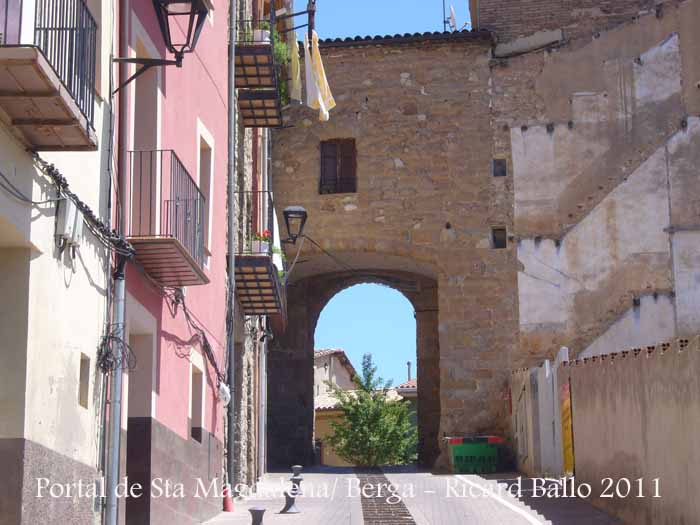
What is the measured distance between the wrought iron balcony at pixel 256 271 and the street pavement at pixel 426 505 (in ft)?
10.00

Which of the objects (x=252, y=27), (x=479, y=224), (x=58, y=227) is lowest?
(x=58, y=227)

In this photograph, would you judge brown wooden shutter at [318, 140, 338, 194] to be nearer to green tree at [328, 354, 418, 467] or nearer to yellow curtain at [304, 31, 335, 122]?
yellow curtain at [304, 31, 335, 122]

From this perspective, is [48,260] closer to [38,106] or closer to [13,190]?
[13,190]

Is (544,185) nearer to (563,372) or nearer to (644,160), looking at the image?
(644,160)

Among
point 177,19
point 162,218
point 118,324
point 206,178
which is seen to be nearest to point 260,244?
point 206,178

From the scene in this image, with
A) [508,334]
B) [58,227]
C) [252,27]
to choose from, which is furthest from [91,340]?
[508,334]

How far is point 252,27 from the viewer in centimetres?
2023

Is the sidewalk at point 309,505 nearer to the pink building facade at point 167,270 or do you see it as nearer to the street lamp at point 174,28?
the pink building facade at point 167,270

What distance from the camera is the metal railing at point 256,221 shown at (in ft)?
62.8

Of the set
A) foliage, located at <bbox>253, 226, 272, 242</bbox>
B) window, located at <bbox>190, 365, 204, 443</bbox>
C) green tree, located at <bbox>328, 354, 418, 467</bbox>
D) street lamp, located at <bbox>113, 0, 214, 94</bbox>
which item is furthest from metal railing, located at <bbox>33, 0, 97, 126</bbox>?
green tree, located at <bbox>328, 354, 418, 467</bbox>

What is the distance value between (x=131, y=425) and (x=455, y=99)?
15.3 meters

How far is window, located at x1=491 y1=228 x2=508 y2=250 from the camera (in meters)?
25.2

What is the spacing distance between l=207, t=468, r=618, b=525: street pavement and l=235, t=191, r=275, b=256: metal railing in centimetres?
387

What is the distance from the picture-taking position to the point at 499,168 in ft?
83.6
